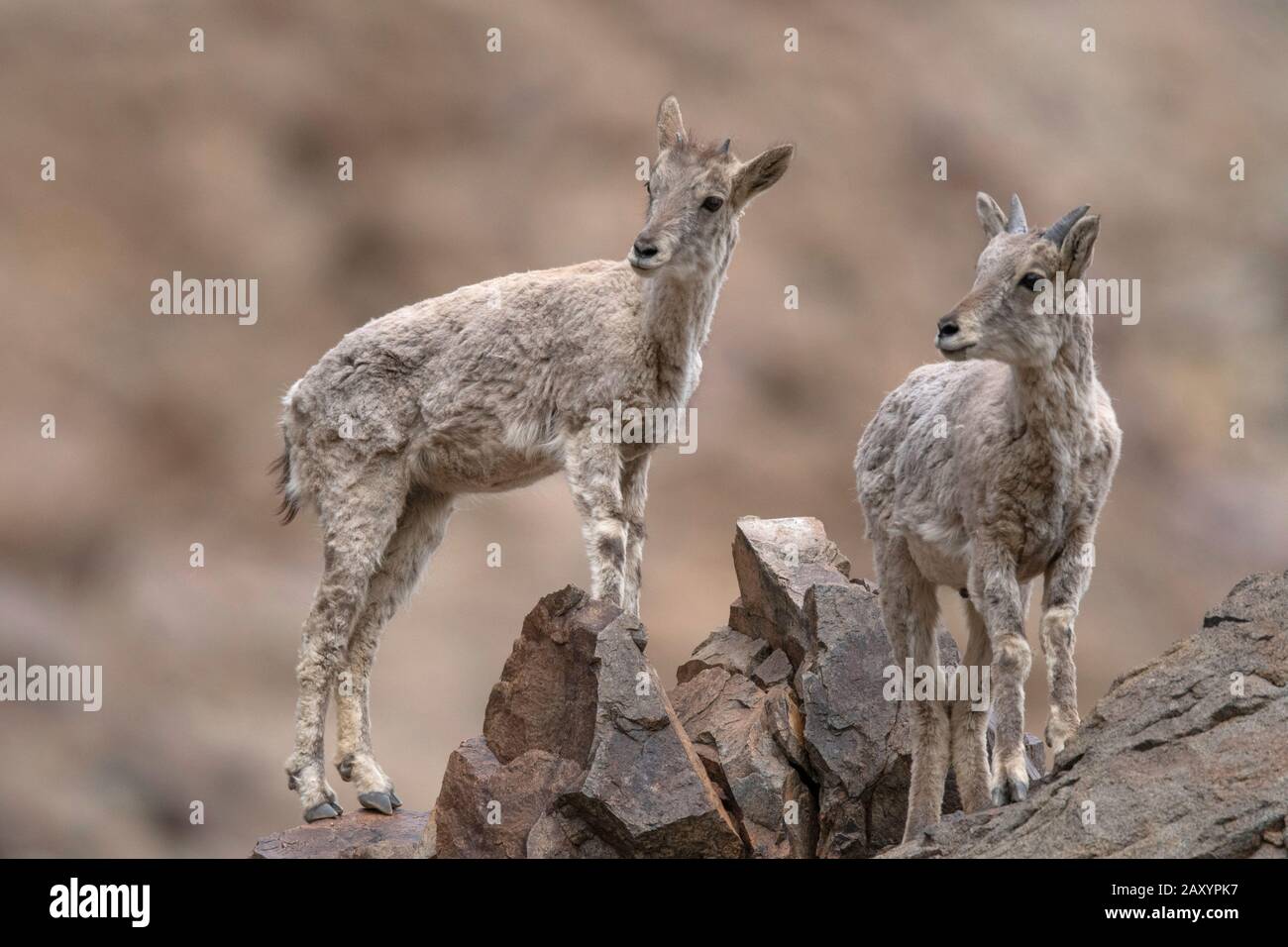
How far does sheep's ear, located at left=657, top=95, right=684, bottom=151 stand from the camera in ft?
31.2

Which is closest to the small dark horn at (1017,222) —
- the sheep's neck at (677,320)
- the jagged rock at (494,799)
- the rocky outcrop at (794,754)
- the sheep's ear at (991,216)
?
the sheep's ear at (991,216)

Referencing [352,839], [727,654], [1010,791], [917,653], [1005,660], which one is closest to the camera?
[1010,791]

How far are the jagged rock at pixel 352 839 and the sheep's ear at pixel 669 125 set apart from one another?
4.34 meters

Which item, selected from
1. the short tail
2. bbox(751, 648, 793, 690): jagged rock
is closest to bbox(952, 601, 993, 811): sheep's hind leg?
bbox(751, 648, 793, 690): jagged rock

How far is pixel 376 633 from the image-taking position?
9.77m

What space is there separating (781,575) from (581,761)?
218cm

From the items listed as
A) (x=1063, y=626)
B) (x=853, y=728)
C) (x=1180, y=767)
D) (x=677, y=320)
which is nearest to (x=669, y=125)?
(x=677, y=320)

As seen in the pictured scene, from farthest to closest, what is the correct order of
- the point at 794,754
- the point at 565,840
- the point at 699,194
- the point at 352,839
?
1. the point at 699,194
2. the point at 352,839
3. the point at 794,754
4. the point at 565,840

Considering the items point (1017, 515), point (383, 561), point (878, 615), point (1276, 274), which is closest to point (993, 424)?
point (1017, 515)

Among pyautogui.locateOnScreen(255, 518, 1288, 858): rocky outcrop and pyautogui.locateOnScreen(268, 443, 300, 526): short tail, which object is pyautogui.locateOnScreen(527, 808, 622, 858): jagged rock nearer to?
pyautogui.locateOnScreen(255, 518, 1288, 858): rocky outcrop

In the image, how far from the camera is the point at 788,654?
31.6ft

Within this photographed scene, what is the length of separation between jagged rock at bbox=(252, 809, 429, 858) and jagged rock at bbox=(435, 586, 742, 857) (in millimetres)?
432

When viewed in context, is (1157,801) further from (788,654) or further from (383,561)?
(383,561)

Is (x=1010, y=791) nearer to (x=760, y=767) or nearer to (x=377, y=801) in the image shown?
(x=760, y=767)
